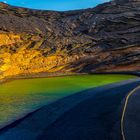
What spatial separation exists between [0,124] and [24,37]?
5282cm

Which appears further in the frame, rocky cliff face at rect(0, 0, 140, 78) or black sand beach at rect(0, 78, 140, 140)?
rocky cliff face at rect(0, 0, 140, 78)

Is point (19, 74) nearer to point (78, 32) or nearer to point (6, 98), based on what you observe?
point (78, 32)

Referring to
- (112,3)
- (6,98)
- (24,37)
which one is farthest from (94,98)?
(112,3)

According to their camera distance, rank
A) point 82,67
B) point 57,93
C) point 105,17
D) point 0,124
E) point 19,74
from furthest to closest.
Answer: point 105,17 < point 82,67 < point 19,74 < point 57,93 < point 0,124

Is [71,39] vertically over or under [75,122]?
over

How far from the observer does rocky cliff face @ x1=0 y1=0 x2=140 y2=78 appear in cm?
7638

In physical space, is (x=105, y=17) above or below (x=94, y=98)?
above

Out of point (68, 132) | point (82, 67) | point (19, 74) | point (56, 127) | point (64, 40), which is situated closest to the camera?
point (68, 132)

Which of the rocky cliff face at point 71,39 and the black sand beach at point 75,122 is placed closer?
the black sand beach at point 75,122

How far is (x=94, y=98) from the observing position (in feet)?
107

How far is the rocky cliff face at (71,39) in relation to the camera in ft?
251

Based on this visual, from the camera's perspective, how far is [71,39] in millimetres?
85875

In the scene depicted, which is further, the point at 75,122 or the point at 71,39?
the point at 71,39

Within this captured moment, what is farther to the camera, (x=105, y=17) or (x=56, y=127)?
(x=105, y=17)
